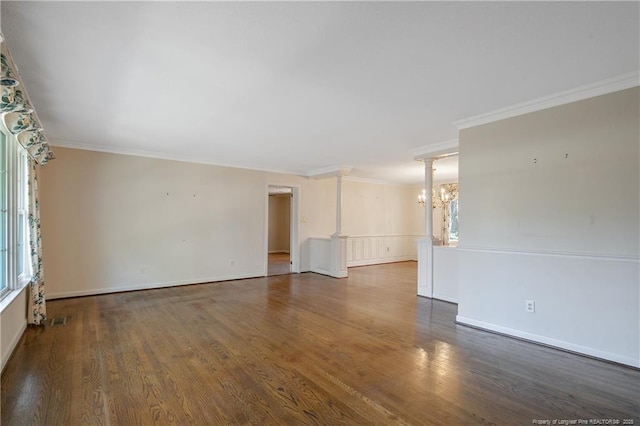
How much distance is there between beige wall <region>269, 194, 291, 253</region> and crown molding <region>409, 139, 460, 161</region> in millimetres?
7835

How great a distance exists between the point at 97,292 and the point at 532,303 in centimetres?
613

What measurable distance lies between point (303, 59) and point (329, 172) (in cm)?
473

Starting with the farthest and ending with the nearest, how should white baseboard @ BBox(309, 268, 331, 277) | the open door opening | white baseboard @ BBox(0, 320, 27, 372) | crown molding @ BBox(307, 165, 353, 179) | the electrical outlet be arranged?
the open door opening, white baseboard @ BBox(309, 268, 331, 277), crown molding @ BBox(307, 165, 353, 179), the electrical outlet, white baseboard @ BBox(0, 320, 27, 372)

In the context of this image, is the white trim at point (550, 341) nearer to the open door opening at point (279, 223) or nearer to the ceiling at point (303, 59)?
the ceiling at point (303, 59)

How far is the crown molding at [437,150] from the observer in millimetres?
4688

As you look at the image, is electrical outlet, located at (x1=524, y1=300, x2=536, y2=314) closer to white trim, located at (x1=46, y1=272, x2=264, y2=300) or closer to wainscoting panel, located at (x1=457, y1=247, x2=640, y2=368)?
wainscoting panel, located at (x1=457, y1=247, x2=640, y2=368)

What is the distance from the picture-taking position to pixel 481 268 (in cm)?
366

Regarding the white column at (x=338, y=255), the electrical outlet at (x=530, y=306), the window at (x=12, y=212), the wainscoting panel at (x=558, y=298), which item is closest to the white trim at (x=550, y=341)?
the wainscoting panel at (x=558, y=298)

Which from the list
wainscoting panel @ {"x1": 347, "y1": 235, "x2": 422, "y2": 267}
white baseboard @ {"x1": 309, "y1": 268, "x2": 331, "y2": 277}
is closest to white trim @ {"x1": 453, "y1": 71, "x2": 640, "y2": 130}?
white baseboard @ {"x1": 309, "y1": 268, "x2": 331, "y2": 277}

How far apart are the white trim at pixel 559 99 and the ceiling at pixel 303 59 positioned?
12 cm

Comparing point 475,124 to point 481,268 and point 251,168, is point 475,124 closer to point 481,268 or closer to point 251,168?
point 481,268

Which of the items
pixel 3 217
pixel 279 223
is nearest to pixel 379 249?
pixel 279 223

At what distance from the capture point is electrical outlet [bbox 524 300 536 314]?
3237mm

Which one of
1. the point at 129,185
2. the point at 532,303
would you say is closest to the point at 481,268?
the point at 532,303
